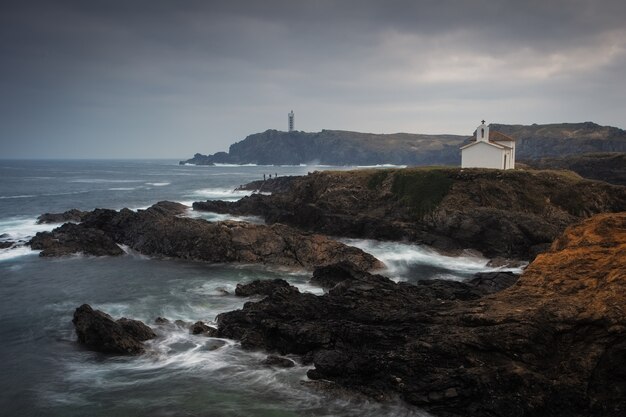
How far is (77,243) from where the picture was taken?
39.2 metres

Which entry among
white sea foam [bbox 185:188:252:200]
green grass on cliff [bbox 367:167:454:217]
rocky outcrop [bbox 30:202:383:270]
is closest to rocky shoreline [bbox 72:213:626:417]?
rocky outcrop [bbox 30:202:383:270]

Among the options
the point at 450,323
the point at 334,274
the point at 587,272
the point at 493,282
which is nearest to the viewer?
the point at 587,272

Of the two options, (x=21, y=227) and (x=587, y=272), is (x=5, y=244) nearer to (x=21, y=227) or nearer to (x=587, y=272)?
(x=21, y=227)

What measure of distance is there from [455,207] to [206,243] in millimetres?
22624

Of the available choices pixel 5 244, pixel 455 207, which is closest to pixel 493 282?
pixel 455 207

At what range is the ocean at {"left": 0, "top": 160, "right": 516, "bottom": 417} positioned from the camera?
14984 millimetres

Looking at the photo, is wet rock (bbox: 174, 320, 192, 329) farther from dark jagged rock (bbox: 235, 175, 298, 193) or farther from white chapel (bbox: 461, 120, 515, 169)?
dark jagged rock (bbox: 235, 175, 298, 193)

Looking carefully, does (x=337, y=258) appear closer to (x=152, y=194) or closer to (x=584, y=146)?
(x=152, y=194)

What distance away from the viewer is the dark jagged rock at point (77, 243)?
38.2m

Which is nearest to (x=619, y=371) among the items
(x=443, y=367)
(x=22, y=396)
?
(x=443, y=367)

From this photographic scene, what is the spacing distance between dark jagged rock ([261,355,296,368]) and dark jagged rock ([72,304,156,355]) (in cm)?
559

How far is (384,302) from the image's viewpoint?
20797 mm

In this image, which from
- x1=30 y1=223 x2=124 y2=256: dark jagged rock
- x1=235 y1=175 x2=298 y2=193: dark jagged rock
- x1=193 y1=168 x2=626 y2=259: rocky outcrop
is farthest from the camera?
x1=235 y1=175 x2=298 y2=193: dark jagged rock

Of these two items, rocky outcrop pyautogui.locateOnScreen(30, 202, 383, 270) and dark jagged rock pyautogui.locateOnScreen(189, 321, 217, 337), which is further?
rocky outcrop pyautogui.locateOnScreen(30, 202, 383, 270)
